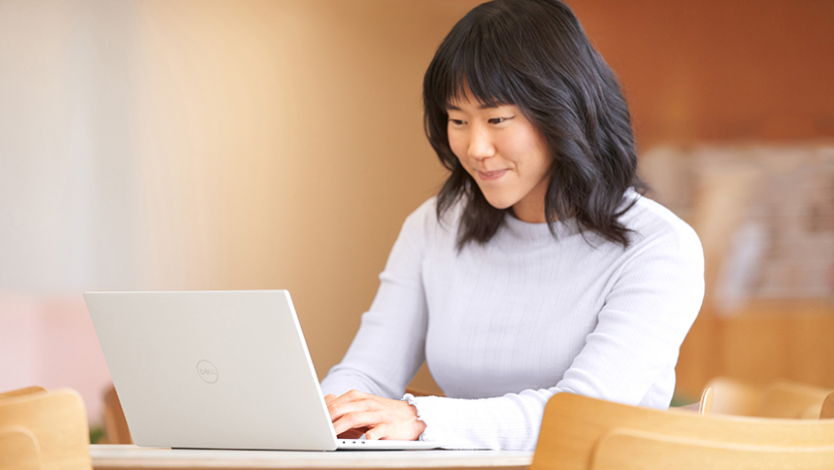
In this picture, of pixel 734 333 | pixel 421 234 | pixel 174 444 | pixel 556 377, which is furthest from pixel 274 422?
pixel 734 333

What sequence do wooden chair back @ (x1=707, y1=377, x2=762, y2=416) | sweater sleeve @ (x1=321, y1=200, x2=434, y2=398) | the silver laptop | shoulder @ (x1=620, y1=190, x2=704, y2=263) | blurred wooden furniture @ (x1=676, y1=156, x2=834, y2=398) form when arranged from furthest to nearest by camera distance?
blurred wooden furniture @ (x1=676, y1=156, x2=834, y2=398)
wooden chair back @ (x1=707, y1=377, x2=762, y2=416)
sweater sleeve @ (x1=321, y1=200, x2=434, y2=398)
shoulder @ (x1=620, y1=190, x2=704, y2=263)
the silver laptop

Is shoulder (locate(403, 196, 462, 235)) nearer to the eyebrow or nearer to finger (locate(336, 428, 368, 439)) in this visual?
the eyebrow

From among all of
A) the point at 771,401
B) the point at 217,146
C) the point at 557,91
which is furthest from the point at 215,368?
the point at 217,146

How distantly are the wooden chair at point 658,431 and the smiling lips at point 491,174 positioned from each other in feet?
2.01

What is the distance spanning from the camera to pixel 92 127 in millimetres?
3031

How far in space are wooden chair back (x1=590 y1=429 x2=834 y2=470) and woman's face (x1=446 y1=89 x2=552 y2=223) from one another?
2.08 ft

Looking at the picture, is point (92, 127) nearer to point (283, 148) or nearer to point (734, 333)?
point (283, 148)

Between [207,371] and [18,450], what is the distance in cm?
20

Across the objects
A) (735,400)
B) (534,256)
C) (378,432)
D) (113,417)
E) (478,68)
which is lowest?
(735,400)

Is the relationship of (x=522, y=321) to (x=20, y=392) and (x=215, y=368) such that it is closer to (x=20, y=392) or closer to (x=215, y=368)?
(x=215, y=368)

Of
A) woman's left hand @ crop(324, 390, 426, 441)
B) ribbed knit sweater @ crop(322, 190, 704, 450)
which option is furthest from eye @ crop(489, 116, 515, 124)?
woman's left hand @ crop(324, 390, 426, 441)

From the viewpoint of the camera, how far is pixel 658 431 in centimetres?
69

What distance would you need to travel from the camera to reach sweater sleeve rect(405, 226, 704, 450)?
0.99 meters

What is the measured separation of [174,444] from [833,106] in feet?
11.1
